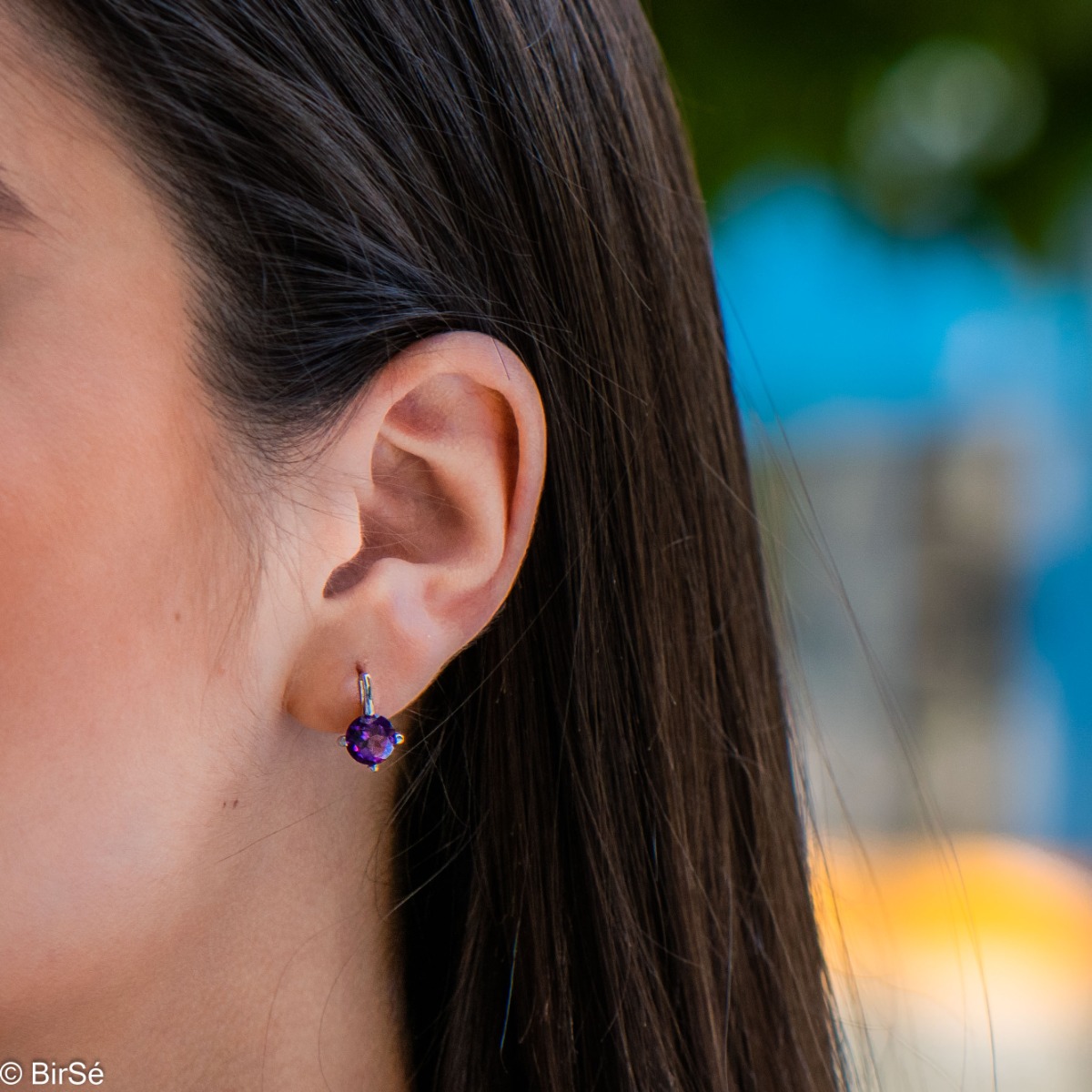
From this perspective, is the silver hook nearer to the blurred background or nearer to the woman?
the woman

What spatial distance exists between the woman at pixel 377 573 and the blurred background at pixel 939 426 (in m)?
1.28

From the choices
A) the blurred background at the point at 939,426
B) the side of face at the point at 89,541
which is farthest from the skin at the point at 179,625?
the blurred background at the point at 939,426

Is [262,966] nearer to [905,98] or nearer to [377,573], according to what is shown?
[377,573]

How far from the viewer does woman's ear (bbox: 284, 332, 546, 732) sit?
3.04 ft

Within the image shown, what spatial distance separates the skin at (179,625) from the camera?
0.83 metres

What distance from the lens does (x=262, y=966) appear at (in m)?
1.00

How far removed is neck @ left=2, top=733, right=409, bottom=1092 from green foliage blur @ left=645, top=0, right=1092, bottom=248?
1.87 metres

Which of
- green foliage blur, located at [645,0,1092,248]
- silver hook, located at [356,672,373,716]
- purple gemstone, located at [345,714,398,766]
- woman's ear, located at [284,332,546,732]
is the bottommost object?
purple gemstone, located at [345,714,398,766]

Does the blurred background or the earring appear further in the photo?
the blurred background

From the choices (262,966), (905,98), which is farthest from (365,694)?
(905,98)

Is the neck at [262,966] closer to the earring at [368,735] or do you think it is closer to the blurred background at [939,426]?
the earring at [368,735]

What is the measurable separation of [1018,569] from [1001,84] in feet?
4.06

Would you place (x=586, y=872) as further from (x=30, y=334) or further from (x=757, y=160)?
(x=757, y=160)

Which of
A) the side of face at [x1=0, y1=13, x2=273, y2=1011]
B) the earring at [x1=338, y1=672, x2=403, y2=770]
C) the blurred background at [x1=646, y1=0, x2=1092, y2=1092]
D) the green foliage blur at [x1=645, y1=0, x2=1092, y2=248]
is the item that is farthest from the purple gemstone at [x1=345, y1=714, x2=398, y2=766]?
the green foliage blur at [x1=645, y1=0, x2=1092, y2=248]
